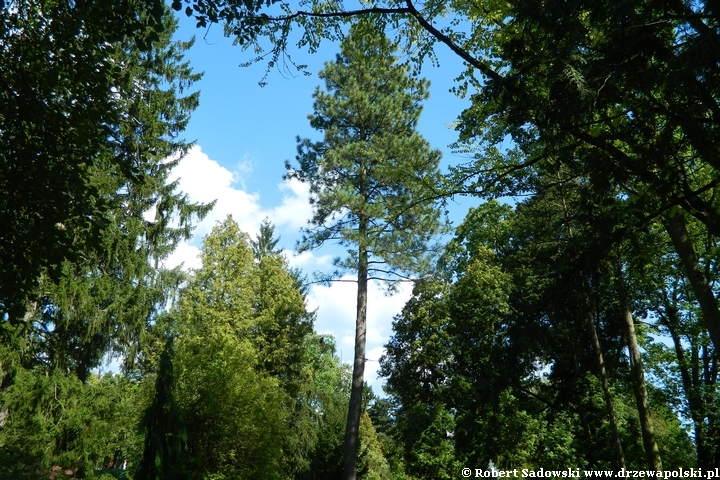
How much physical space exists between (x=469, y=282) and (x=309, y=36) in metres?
13.1

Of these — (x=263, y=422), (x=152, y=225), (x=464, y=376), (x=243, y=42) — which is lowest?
(x=263, y=422)

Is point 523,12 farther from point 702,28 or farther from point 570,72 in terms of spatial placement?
A: point 702,28

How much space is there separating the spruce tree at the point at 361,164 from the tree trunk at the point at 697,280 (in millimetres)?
7849

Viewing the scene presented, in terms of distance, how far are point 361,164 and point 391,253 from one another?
301cm

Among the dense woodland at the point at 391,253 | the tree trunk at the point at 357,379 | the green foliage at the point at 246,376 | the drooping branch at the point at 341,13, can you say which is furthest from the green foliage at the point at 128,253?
the drooping branch at the point at 341,13

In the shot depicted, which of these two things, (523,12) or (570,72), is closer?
(570,72)

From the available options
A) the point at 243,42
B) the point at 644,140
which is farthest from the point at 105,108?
the point at 644,140

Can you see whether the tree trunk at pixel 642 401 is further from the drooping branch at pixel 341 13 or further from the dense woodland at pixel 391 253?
the drooping branch at pixel 341 13

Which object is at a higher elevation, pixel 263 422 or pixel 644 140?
pixel 644 140

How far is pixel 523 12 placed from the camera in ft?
17.7

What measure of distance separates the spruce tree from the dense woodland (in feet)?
0.26

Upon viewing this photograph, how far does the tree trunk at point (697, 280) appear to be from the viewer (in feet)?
19.5

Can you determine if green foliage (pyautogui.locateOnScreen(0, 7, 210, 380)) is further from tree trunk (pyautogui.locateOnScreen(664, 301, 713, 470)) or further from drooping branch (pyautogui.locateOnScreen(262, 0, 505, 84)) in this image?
tree trunk (pyautogui.locateOnScreen(664, 301, 713, 470))

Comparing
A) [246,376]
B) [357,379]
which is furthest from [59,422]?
[357,379]
